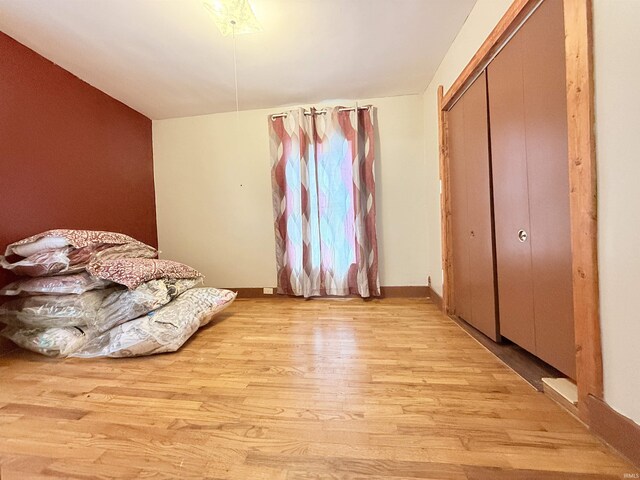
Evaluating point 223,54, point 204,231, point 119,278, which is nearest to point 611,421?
point 119,278

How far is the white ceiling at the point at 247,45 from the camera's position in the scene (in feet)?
4.75

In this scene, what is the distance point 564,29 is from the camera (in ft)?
3.01

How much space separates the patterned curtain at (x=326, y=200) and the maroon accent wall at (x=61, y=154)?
151 cm

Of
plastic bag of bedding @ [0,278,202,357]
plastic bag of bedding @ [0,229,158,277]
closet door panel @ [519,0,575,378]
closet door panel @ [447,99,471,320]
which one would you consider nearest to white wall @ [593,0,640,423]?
closet door panel @ [519,0,575,378]

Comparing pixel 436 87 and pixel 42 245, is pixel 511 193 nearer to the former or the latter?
pixel 436 87

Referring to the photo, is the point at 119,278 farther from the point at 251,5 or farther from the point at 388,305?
the point at 388,305

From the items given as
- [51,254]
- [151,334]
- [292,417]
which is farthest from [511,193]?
[51,254]

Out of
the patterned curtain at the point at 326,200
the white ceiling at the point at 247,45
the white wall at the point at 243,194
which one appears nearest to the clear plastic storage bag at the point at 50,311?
the white wall at the point at 243,194

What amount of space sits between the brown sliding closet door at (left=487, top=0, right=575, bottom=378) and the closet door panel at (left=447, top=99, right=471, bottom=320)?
0.35m

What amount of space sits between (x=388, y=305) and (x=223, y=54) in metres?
2.57

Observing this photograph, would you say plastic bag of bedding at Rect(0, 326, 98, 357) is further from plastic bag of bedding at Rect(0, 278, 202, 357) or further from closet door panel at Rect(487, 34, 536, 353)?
closet door panel at Rect(487, 34, 536, 353)

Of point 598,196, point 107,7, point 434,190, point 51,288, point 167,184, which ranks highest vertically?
point 107,7

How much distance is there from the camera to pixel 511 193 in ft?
4.26

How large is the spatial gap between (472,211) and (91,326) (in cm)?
261
